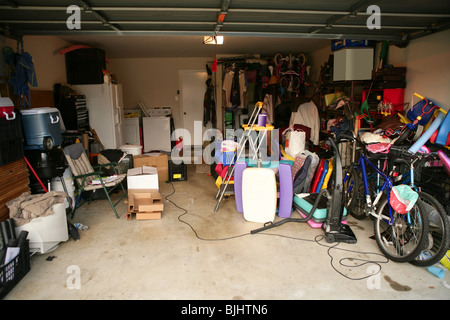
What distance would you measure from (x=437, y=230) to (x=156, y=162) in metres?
3.80

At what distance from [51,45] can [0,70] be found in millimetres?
1524

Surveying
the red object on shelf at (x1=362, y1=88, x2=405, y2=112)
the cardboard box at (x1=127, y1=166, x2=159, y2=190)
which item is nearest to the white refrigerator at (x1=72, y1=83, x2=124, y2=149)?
the cardboard box at (x1=127, y1=166, x2=159, y2=190)

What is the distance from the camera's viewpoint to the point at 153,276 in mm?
2414

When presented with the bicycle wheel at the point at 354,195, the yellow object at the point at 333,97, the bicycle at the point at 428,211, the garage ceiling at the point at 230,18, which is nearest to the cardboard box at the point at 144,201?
the garage ceiling at the point at 230,18

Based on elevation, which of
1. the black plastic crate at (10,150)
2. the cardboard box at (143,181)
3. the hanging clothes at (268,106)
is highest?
the hanging clothes at (268,106)

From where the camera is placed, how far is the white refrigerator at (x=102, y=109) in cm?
550

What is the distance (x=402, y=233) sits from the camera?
2576mm

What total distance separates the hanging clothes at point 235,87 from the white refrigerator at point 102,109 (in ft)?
8.02

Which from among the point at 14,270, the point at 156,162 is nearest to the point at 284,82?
the point at 156,162

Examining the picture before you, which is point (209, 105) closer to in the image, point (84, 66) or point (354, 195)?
point (84, 66)

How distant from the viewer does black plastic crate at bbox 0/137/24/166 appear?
2646 mm

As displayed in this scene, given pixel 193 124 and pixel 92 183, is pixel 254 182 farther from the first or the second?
pixel 193 124

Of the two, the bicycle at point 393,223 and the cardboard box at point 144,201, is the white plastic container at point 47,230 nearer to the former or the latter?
the cardboard box at point 144,201

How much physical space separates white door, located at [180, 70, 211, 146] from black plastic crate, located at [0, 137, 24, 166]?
5.53m
